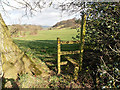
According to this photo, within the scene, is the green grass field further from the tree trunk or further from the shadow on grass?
the tree trunk

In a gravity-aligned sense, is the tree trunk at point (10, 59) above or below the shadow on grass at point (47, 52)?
above

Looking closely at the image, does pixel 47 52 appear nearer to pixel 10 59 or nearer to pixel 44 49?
pixel 44 49

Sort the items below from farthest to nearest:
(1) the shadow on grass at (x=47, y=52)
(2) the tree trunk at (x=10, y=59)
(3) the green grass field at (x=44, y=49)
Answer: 1. (3) the green grass field at (x=44, y=49)
2. (1) the shadow on grass at (x=47, y=52)
3. (2) the tree trunk at (x=10, y=59)

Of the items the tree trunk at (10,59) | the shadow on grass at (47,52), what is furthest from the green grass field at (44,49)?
the tree trunk at (10,59)

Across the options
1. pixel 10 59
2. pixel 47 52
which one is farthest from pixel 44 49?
pixel 10 59

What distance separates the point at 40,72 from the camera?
445 centimetres

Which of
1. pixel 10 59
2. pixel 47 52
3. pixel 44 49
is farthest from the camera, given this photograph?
pixel 44 49

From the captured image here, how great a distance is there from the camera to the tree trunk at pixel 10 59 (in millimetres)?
3312

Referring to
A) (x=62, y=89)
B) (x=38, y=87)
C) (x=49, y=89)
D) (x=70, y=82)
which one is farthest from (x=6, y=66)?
(x=70, y=82)

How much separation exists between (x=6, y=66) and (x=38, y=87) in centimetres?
152

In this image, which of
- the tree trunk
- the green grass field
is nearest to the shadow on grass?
the green grass field

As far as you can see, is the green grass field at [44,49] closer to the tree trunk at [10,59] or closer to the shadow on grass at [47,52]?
the shadow on grass at [47,52]

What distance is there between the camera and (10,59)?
3.59m

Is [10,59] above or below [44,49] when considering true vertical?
above
